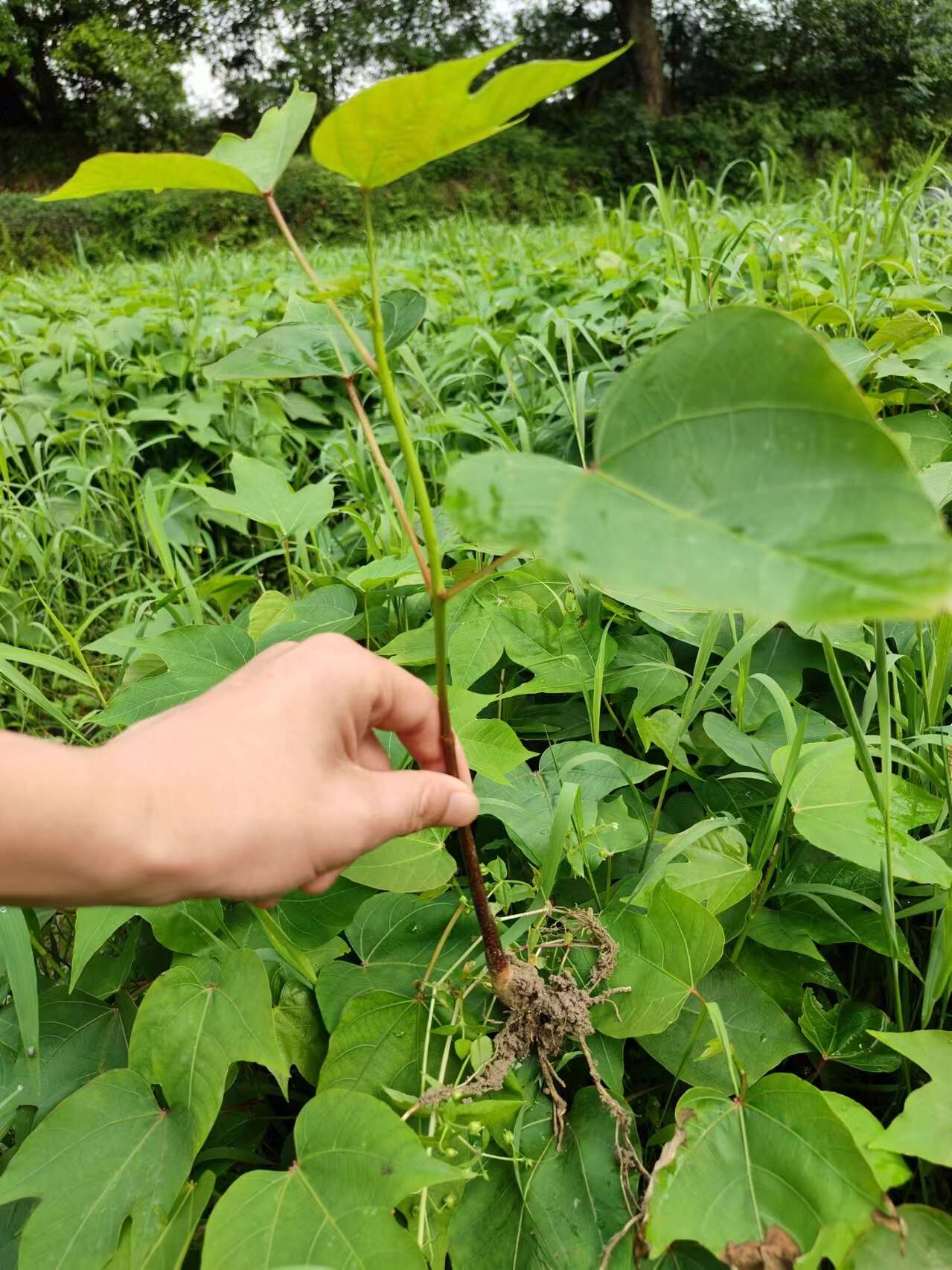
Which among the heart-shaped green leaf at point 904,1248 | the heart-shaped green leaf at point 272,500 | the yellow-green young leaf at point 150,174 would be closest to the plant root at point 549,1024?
the heart-shaped green leaf at point 904,1248

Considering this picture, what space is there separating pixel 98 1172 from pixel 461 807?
530 mm

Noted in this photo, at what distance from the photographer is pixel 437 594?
1.98 feet

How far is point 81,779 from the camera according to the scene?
54 cm

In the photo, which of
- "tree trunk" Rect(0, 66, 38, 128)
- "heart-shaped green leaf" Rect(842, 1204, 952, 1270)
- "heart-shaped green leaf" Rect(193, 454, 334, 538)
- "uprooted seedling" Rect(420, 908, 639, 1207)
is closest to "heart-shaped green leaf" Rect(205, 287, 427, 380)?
"heart-shaped green leaf" Rect(193, 454, 334, 538)

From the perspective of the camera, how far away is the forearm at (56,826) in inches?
20.7

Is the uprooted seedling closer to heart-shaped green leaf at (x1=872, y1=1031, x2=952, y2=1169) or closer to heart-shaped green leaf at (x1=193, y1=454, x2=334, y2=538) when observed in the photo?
heart-shaped green leaf at (x1=872, y1=1031, x2=952, y2=1169)

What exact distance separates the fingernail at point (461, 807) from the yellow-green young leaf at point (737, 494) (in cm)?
31

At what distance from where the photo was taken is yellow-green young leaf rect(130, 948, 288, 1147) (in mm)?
803

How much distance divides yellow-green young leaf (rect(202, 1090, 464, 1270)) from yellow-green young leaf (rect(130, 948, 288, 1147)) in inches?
3.0

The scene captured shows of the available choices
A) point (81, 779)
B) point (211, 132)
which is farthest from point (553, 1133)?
point (211, 132)

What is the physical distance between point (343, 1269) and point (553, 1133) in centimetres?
25

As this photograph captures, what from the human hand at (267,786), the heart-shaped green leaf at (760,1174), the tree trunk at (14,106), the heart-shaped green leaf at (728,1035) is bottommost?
the heart-shaped green leaf at (728,1035)

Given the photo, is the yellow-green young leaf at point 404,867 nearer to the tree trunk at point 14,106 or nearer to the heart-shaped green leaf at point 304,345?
the heart-shaped green leaf at point 304,345

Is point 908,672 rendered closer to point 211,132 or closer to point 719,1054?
point 719,1054
